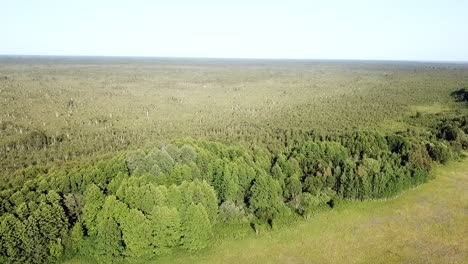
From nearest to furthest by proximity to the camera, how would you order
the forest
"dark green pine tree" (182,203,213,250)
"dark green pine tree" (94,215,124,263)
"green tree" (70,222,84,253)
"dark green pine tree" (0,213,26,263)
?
"dark green pine tree" (0,213,26,263) → "dark green pine tree" (94,215,124,263) → the forest → "green tree" (70,222,84,253) → "dark green pine tree" (182,203,213,250)

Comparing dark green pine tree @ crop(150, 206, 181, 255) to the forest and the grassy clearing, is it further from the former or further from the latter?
the grassy clearing

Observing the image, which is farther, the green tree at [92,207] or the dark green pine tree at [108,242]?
the green tree at [92,207]

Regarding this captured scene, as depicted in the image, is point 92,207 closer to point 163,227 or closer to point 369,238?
point 163,227

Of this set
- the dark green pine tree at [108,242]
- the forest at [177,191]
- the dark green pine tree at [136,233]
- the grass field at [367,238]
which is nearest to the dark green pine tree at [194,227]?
the forest at [177,191]

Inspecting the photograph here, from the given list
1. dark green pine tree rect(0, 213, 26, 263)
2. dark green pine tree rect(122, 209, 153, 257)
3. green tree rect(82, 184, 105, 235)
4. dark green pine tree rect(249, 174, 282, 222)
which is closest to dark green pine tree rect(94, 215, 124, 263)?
dark green pine tree rect(122, 209, 153, 257)

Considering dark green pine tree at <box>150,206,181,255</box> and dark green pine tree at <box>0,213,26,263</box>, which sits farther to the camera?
dark green pine tree at <box>150,206,181,255</box>

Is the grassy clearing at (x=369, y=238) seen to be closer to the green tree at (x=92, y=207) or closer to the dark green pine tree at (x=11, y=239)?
the green tree at (x=92, y=207)

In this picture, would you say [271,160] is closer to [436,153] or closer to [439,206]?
[439,206]

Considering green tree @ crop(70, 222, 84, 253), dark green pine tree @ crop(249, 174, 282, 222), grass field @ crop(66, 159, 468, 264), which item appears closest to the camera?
green tree @ crop(70, 222, 84, 253)

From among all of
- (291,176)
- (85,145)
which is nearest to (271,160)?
(291,176)

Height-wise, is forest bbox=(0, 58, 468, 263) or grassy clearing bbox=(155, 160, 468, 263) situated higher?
forest bbox=(0, 58, 468, 263)
